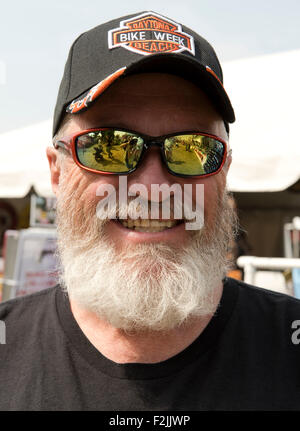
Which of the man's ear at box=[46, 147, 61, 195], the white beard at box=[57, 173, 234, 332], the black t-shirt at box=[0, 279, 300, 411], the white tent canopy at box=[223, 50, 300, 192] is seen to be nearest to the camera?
the black t-shirt at box=[0, 279, 300, 411]

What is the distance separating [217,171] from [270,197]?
4.19 m

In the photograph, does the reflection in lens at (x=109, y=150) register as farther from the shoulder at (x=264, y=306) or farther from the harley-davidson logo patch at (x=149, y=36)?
the shoulder at (x=264, y=306)

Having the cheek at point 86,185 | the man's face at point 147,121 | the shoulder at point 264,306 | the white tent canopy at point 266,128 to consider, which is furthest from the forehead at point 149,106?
the white tent canopy at point 266,128

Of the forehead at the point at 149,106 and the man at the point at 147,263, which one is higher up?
the forehead at the point at 149,106

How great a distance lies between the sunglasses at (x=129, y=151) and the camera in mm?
1013

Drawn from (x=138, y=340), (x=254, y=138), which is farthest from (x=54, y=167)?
(x=254, y=138)

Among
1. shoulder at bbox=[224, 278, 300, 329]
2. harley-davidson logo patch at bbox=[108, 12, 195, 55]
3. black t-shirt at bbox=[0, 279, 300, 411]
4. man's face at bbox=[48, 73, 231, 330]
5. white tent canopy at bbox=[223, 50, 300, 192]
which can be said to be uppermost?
white tent canopy at bbox=[223, 50, 300, 192]

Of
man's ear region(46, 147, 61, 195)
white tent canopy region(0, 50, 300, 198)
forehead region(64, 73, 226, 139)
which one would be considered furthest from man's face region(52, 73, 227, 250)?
white tent canopy region(0, 50, 300, 198)

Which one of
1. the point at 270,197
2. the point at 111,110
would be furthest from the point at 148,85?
the point at 270,197

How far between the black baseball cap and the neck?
0.59 metres

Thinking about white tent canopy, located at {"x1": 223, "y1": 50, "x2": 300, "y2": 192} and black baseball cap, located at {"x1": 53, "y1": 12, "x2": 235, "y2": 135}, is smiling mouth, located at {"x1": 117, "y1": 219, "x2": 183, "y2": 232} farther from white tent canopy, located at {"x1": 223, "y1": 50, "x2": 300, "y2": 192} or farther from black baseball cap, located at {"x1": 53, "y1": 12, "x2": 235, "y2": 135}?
white tent canopy, located at {"x1": 223, "y1": 50, "x2": 300, "y2": 192}

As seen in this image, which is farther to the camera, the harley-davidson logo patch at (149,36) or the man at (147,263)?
the harley-davidson logo patch at (149,36)

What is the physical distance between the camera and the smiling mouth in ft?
3.41

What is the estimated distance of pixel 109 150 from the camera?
102 cm
